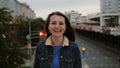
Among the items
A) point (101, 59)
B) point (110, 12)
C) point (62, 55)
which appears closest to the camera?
point (62, 55)

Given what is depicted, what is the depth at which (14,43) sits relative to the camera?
26109mm

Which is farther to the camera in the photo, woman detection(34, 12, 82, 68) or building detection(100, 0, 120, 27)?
building detection(100, 0, 120, 27)

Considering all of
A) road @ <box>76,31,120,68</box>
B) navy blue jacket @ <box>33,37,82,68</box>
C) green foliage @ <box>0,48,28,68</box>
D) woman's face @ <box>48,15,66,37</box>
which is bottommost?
road @ <box>76,31,120,68</box>

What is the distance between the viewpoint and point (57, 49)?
3658 mm

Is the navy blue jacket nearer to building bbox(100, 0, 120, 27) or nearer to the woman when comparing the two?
the woman

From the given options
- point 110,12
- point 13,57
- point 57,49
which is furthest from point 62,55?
point 110,12

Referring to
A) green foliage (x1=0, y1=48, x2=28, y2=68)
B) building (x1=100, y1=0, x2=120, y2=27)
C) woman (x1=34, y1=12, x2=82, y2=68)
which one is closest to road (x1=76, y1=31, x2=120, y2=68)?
green foliage (x1=0, y1=48, x2=28, y2=68)

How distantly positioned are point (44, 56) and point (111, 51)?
6868 cm

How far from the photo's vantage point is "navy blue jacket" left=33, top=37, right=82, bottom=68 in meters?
3.59

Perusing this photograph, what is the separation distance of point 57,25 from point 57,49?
258 millimetres

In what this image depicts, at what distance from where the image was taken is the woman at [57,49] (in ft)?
11.8

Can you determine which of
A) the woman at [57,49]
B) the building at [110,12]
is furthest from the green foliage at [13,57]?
the building at [110,12]

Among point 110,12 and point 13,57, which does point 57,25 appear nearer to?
point 13,57

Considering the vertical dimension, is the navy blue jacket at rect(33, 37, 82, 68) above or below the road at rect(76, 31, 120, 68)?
above
